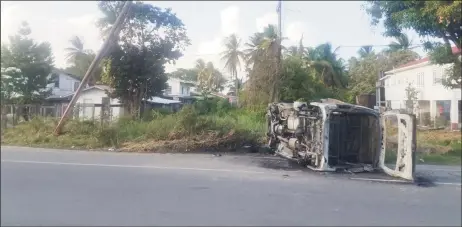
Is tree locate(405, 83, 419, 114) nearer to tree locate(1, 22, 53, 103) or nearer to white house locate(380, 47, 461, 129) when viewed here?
white house locate(380, 47, 461, 129)

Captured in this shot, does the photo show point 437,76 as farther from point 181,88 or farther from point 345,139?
point 181,88

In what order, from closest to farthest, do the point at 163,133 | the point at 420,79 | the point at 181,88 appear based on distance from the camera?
the point at 420,79 < the point at 163,133 < the point at 181,88

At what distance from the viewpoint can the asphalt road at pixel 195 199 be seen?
4.43 m

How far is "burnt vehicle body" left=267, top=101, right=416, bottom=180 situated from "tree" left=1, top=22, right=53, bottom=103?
19.2 ft

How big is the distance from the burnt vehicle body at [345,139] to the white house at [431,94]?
63 centimetres

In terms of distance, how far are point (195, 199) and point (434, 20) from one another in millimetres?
5795

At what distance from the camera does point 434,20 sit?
759cm

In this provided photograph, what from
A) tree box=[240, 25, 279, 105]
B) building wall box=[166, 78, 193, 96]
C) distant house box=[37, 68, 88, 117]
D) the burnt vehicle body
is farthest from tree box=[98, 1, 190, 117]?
building wall box=[166, 78, 193, 96]

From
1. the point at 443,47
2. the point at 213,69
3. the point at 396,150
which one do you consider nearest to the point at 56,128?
the point at 396,150

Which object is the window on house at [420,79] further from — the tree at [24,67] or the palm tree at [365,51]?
the palm tree at [365,51]

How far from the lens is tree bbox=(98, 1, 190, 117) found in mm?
18672

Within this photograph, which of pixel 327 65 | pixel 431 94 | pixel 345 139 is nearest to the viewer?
pixel 431 94

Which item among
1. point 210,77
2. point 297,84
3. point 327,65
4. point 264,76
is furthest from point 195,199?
point 210,77

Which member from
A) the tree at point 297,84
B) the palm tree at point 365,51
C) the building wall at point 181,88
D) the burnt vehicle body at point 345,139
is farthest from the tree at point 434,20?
the building wall at point 181,88
